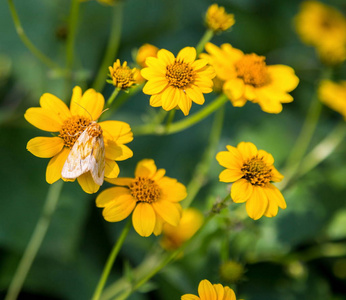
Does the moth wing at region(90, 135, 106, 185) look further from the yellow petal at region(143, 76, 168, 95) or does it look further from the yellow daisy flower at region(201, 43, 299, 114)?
the yellow daisy flower at region(201, 43, 299, 114)

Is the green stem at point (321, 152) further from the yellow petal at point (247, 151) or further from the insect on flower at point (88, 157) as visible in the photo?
the insect on flower at point (88, 157)

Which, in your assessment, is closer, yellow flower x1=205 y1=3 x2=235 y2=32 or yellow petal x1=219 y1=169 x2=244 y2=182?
yellow petal x1=219 y1=169 x2=244 y2=182

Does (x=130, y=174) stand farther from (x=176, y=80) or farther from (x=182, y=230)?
(x=176, y=80)

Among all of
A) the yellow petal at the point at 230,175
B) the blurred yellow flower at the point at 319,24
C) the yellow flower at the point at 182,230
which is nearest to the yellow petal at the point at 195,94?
the yellow petal at the point at 230,175

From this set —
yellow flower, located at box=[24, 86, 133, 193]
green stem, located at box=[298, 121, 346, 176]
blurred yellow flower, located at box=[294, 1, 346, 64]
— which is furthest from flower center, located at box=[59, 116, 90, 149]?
blurred yellow flower, located at box=[294, 1, 346, 64]

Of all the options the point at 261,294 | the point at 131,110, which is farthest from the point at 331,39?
the point at 261,294

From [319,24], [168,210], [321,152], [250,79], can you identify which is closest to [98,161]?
[168,210]

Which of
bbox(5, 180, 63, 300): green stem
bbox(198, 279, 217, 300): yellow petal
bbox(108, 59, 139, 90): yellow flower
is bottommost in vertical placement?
bbox(5, 180, 63, 300): green stem
